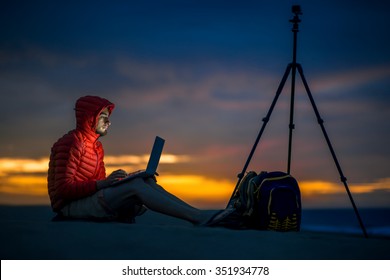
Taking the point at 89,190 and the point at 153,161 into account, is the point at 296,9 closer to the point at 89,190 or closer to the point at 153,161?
the point at 153,161

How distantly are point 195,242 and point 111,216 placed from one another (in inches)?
54.4

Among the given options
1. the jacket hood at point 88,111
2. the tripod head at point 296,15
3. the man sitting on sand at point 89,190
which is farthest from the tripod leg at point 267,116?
the jacket hood at point 88,111

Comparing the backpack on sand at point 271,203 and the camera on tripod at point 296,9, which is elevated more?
the camera on tripod at point 296,9

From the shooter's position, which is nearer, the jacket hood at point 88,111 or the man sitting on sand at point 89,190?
the man sitting on sand at point 89,190

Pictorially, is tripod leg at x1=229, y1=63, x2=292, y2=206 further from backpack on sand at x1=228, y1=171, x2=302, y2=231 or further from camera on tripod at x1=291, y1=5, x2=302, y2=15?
backpack on sand at x1=228, y1=171, x2=302, y2=231

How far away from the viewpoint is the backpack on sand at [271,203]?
6.56 metres

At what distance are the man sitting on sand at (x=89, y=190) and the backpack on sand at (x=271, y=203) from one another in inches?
19.5

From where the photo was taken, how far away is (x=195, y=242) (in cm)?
558

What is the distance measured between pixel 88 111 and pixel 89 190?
88 cm

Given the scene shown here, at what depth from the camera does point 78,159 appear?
6.72 m

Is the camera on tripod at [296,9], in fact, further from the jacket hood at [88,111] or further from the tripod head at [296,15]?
the jacket hood at [88,111]

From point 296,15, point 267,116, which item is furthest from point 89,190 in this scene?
point 296,15
